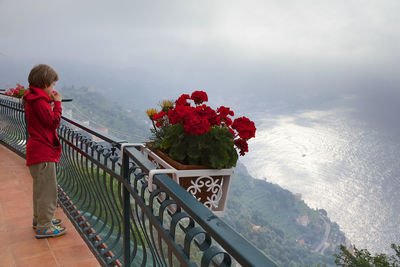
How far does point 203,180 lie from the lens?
1578mm

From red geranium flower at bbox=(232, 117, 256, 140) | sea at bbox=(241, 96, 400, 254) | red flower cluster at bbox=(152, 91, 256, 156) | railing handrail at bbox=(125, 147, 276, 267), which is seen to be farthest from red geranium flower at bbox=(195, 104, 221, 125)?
sea at bbox=(241, 96, 400, 254)

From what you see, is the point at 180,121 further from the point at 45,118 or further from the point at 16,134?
the point at 16,134

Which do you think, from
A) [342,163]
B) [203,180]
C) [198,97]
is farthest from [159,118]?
[342,163]

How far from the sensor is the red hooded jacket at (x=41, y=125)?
Result: 195cm

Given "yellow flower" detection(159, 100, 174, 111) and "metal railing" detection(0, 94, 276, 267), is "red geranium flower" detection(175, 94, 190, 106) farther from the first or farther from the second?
"metal railing" detection(0, 94, 276, 267)

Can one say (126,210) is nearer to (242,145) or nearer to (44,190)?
(242,145)

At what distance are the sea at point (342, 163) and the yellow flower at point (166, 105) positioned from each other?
27.6m

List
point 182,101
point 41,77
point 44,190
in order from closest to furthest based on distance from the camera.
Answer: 1. point 182,101
2. point 41,77
3. point 44,190

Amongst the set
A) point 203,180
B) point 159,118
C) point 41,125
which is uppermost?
point 159,118

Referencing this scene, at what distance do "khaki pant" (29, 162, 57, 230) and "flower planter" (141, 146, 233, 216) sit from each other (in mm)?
1021

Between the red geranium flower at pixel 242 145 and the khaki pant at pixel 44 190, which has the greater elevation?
the red geranium flower at pixel 242 145

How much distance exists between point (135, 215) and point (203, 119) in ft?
1.92

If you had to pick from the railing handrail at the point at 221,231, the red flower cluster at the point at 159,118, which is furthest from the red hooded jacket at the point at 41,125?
the railing handrail at the point at 221,231

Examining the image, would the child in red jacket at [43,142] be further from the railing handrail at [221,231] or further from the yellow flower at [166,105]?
the railing handrail at [221,231]
